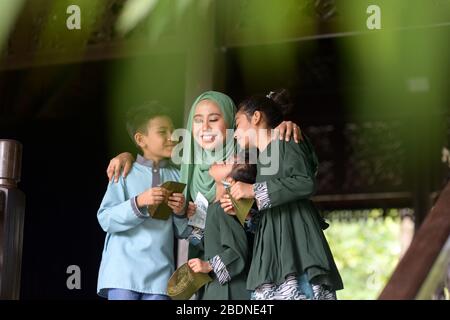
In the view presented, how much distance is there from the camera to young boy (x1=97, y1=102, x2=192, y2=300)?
109 inches

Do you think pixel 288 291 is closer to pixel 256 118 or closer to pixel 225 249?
pixel 225 249

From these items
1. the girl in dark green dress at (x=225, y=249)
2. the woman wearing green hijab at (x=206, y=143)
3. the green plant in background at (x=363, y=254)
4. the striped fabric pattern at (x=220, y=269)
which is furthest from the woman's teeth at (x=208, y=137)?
the green plant in background at (x=363, y=254)

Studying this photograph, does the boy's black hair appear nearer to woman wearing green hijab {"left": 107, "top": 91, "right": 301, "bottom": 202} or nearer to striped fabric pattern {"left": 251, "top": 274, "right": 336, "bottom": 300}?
woman wearing green hijab {"left": 107, "top": 91, "right": 301, "bottom": 202}

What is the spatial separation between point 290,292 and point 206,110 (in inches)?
26.5

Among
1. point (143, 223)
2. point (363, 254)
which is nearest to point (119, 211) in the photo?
point (143, 223)

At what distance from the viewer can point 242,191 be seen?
2.60m

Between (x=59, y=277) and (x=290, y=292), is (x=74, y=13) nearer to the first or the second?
(x=59, y=277)

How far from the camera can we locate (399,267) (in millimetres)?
2465

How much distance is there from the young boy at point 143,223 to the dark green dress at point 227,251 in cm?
13

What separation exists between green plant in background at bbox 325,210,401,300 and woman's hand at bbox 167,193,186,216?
7.64 meters

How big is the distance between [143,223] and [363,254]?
8183 mm

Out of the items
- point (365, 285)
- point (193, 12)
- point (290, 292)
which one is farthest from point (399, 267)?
point (365, 285)

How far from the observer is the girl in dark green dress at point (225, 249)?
2.67m

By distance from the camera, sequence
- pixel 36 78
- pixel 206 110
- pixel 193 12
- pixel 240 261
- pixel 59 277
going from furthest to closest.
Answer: pixel 36 78 → pixel 59 277 → pixel 193 12 → pixel 206 110 → pixel 240 261
